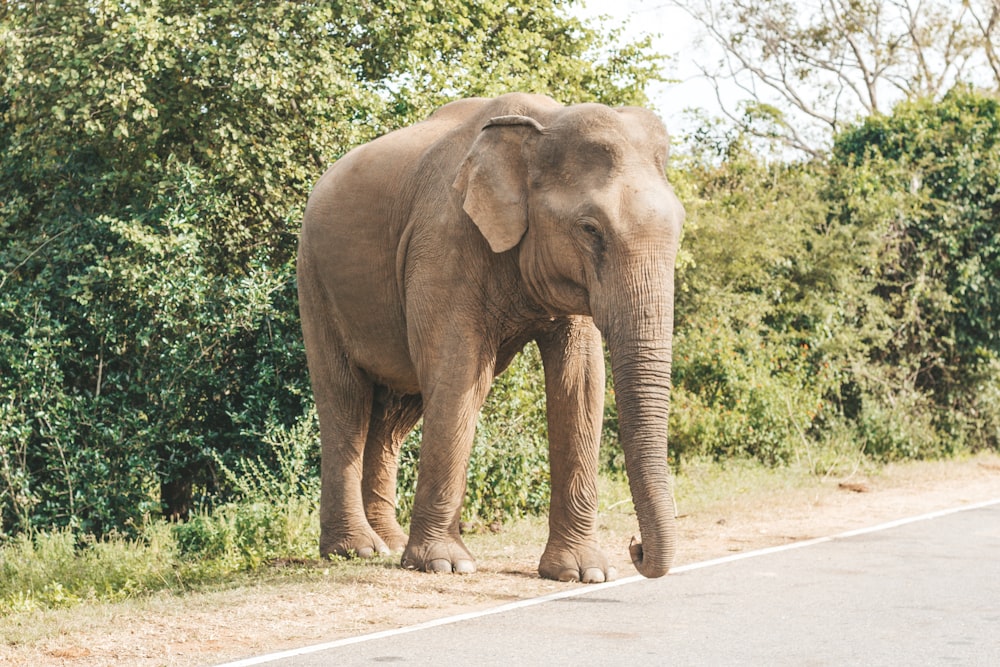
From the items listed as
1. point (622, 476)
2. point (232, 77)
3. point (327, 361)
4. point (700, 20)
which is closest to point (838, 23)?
point (700, 20)

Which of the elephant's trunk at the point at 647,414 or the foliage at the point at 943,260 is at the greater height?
the foliage at the point at 943,260

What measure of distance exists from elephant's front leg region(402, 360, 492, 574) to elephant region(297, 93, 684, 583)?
0.04 feet

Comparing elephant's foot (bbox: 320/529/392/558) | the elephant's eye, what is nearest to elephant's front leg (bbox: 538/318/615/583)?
the elephant's eye

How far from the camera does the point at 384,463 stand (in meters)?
10.4

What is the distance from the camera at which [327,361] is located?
10031 millimetres

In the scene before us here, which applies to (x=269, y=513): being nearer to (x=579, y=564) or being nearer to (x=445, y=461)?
(x=445, y=461)

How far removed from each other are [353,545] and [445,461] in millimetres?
1547

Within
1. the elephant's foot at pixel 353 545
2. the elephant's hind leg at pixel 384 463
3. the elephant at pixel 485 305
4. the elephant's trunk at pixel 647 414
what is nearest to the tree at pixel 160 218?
the elephant's hind leg at pixel 384 463

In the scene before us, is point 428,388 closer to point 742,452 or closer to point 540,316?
point 540,316

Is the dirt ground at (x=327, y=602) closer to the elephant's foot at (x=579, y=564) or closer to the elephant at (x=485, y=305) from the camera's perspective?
the elephant's foot at (x=579, y=564)

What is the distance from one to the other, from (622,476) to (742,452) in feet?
6.19

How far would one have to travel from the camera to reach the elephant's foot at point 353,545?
9.62 m

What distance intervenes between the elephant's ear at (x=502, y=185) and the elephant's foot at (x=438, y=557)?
2.10m

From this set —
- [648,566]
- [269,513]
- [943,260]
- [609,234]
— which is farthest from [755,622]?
[943,260]
